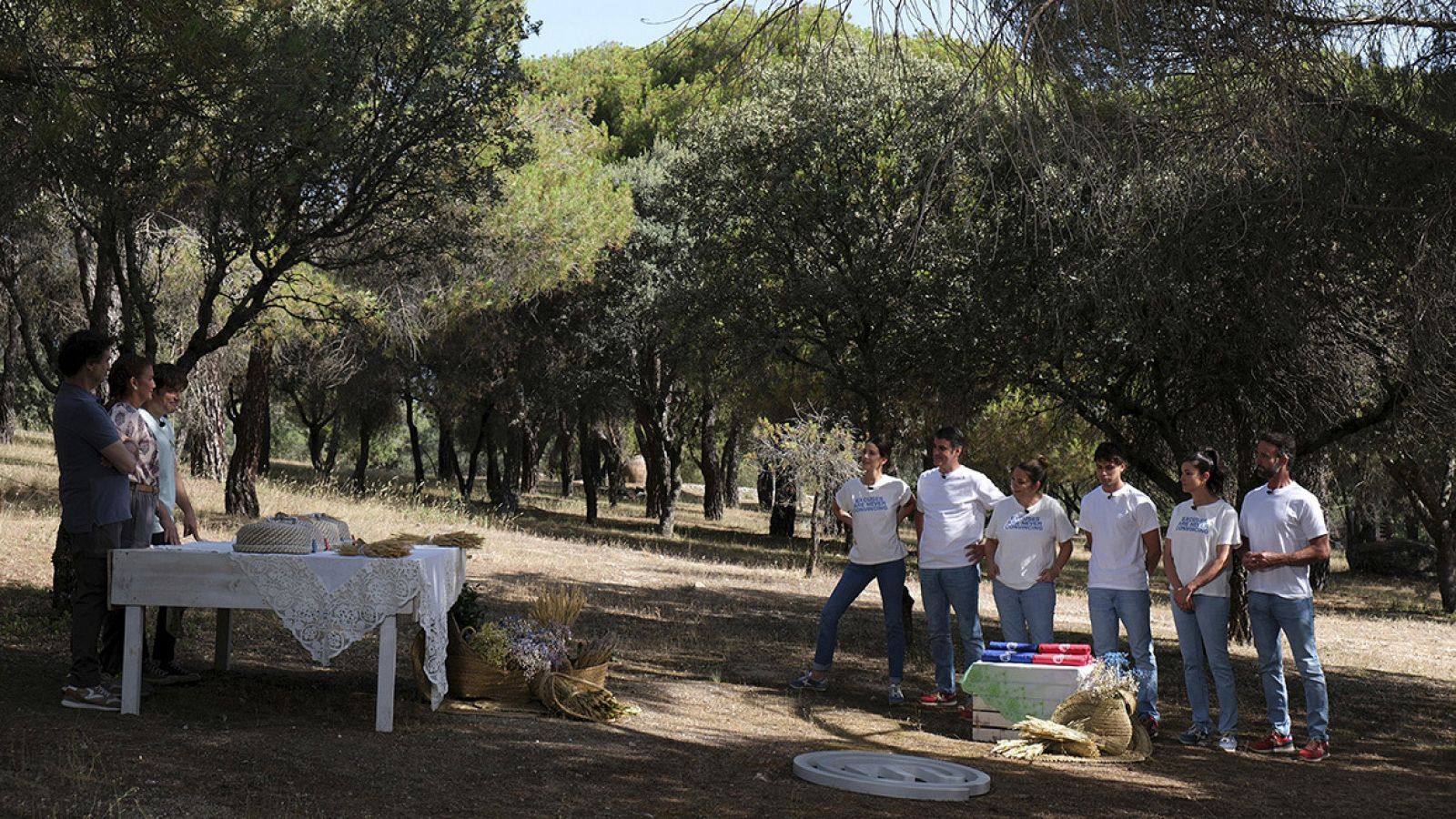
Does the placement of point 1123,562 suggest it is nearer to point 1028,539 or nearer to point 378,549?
point 1028,539

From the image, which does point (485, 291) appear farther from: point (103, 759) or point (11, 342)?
point (103, 759)

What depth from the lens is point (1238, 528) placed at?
8375mm

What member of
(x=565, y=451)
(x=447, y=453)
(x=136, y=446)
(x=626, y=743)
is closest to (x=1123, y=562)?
(x=626, y=743)

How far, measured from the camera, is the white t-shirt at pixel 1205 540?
26.8ft

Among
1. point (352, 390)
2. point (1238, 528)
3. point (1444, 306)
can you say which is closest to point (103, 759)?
point (1238, 528)

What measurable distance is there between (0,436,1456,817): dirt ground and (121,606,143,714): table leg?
0.48 ft

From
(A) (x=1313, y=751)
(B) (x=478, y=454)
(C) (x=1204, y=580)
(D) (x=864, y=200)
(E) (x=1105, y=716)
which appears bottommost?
(A) (x=1313, y=751)

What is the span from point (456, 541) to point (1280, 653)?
513 centimetres

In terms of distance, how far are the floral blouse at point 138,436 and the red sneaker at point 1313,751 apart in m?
7.02

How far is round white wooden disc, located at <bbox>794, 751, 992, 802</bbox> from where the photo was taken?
6.46 metres

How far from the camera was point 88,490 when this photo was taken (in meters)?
6.86

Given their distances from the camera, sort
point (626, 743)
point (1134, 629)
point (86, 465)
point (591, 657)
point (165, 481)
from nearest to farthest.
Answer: point (86, 465) → point (626, 743) → point (165, 481) → point (591, 657) → point (1134, 629)

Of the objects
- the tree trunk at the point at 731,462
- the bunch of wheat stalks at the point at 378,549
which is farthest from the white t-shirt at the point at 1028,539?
the tree trunk at the point at 731,462

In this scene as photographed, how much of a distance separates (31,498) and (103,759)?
41.2 feet
